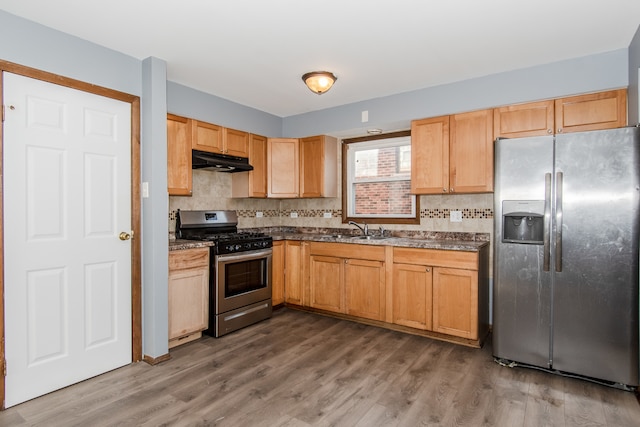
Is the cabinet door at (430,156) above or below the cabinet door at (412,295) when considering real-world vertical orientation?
above

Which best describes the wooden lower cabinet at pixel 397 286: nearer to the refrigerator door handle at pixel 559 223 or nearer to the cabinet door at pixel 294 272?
the cabinet door at pixel 294 272

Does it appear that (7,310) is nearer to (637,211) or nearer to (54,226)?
(54,226)

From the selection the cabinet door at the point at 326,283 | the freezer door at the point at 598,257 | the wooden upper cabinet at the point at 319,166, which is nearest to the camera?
the freezer door at the point at 598,257

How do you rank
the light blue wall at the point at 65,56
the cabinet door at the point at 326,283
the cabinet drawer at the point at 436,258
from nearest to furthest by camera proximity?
the light blue wall at the point at 65,56 → the cabinet drawer at the point at 436,258 → the cabinet door at the point at 326,283

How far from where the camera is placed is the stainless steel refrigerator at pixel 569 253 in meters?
2.40

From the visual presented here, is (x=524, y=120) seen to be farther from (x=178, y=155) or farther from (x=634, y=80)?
(x=178, y=155)

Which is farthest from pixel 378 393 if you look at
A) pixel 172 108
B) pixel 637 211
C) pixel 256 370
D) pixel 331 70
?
pixel 172 108

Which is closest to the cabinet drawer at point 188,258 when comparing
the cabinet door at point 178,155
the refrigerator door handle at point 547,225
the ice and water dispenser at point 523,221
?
the cabinet door at point 178,155

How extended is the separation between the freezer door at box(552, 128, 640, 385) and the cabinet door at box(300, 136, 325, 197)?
2527 mm

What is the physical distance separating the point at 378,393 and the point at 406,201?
7.70ft

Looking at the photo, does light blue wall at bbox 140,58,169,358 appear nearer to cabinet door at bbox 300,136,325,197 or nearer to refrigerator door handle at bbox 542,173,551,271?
cabinet door at bbox 300,136,325,197

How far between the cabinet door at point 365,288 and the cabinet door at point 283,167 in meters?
1.29

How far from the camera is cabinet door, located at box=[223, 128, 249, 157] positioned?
13.1ft

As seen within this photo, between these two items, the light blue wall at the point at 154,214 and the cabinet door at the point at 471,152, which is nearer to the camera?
the light blue wall at the point at 154,214
